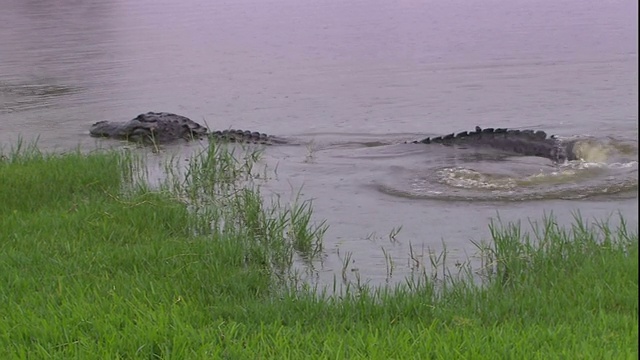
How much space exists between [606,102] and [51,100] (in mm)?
8230

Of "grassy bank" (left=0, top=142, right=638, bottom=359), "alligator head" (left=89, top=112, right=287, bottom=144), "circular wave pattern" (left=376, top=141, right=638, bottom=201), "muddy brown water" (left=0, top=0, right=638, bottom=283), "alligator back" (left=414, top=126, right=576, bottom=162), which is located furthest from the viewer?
"alligator head" (left=89, top=112, right=287, bottom=144)

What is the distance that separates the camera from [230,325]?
12.8 ft

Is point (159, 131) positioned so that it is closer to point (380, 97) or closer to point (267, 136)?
point (267, 136)

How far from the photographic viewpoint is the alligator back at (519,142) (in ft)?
28.1

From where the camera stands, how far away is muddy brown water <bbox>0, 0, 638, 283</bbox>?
700 centimetres

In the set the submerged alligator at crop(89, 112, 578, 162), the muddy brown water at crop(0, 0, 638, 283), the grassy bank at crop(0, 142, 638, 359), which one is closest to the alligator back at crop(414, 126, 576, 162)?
the submerged alligator at crop(89, 112, 578, 162)

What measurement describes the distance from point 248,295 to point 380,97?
9.03 metres

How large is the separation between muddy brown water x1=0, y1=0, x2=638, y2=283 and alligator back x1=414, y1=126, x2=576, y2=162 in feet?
0.56

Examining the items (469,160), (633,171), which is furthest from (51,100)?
(633,171)

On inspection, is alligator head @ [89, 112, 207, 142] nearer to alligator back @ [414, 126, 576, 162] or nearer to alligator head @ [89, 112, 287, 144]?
alligator head @ [89, 112, 287, 144]

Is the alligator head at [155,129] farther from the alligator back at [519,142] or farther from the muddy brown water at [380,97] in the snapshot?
the alligator back at [519,142]

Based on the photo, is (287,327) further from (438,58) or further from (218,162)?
(438,58)

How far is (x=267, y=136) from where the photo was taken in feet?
33.7

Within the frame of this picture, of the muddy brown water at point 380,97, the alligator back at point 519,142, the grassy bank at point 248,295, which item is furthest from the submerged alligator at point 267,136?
the grassy bank at point 248,295
